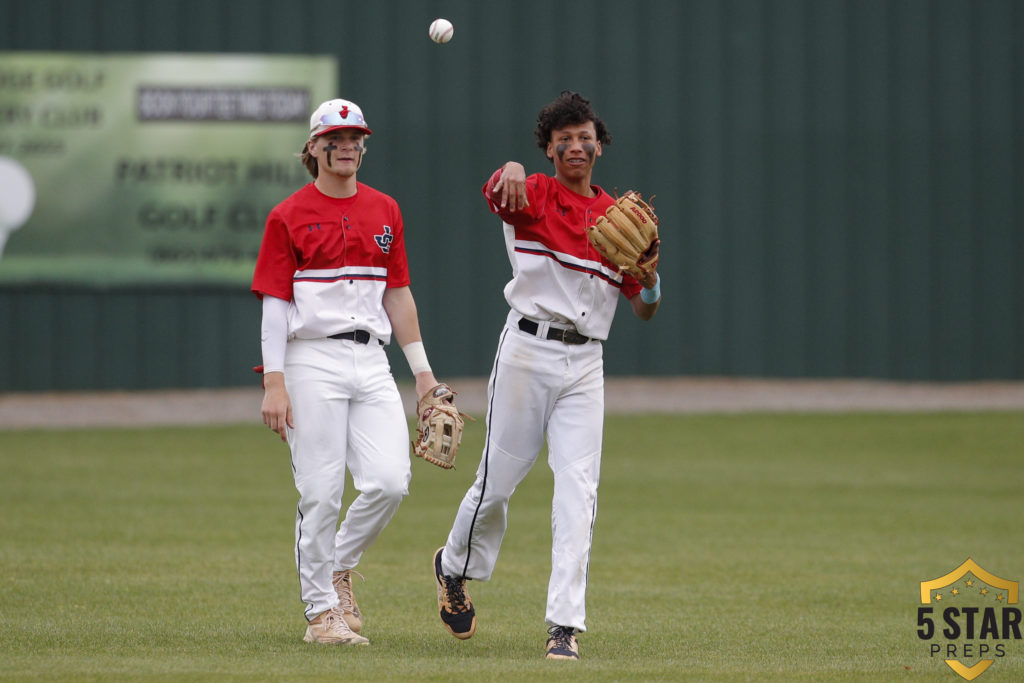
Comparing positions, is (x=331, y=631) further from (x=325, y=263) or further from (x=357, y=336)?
(x=325, y=263)

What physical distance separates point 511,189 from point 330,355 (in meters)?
0.99

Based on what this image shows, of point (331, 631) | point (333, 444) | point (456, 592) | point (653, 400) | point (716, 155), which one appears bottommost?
point (331, 631)

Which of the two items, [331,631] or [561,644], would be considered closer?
[561,644]

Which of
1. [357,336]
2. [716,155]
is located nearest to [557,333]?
[357,336]

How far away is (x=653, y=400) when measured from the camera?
18172 millimetres

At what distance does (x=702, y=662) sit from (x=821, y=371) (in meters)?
14.3

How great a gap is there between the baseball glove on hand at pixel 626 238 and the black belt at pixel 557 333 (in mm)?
323

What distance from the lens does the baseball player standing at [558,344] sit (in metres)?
5.81

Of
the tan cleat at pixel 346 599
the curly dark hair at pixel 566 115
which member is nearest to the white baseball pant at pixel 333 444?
the tan cleat at pixel 346 599

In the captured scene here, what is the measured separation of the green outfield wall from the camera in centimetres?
1859

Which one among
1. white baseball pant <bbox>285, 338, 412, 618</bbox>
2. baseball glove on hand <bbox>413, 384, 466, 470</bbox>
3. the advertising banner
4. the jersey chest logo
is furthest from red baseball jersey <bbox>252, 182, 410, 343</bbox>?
the advertising banner

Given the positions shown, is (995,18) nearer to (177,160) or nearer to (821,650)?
(177,160)

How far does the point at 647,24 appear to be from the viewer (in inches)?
750

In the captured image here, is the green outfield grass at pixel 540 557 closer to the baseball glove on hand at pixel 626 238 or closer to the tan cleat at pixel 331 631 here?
the tan cleat at pixel 331 631
